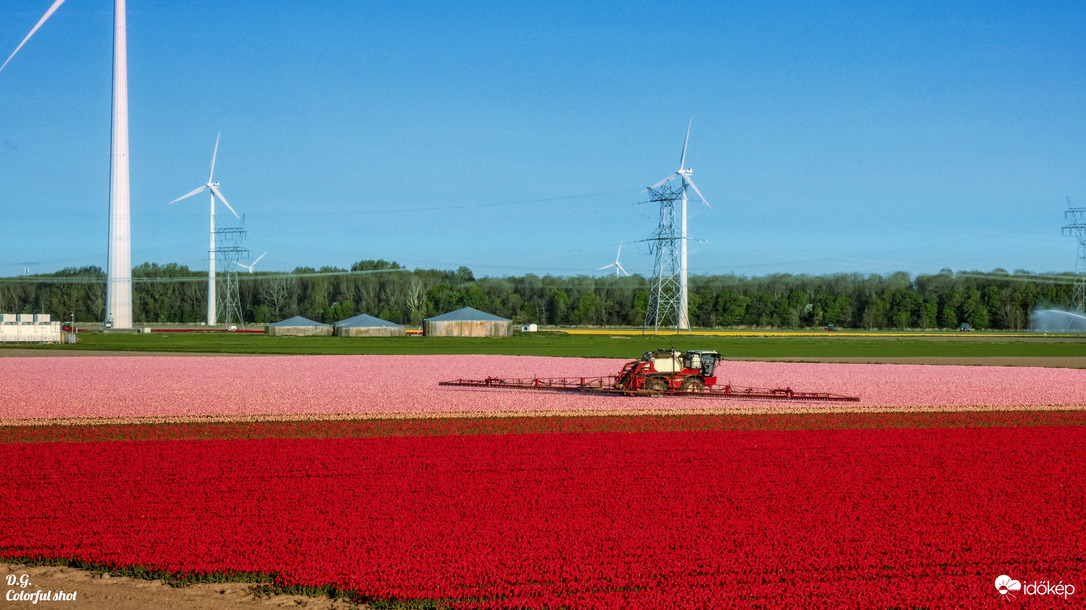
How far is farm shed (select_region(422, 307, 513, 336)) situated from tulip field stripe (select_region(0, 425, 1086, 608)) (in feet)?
311

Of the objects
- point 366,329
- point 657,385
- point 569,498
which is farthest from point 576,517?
point 366,329

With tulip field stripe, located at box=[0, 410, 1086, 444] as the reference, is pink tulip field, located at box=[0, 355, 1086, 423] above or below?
above

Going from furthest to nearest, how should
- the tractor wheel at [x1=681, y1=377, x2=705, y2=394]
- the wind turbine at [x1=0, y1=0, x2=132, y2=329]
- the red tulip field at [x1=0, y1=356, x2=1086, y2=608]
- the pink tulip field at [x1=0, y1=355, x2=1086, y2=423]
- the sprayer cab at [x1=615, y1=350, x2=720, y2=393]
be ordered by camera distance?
the wind turbine at [x1=0, y1=0, x2=132, y2=329] → the sprayer cab at [x1=615, y1=350, x2=720, y2=393] → the tractor wheel at [x1=681, y1=377, x2=705, y2=394] → the pink tulip field at [x1=0, y1=355, x2=1086, y2=423] → the red tulip field at [x1=0, y1=356, x2=1086, y2=608]

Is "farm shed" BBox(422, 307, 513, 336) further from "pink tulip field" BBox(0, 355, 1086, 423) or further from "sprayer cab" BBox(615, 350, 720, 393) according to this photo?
"sprayer cab" BBox(615, 350, 720, 393)

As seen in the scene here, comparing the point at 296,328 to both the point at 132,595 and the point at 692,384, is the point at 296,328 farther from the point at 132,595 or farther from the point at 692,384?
the point at 132,595

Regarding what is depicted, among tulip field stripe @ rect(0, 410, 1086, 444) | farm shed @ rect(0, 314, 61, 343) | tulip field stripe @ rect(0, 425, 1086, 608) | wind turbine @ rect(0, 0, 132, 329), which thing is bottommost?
tulip field stripe @ rect(0, 425, 1086, 608)

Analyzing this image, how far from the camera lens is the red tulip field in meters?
11.4

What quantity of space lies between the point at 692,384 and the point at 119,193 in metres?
87.8

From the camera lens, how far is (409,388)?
123 ft

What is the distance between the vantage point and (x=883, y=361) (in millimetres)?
59312

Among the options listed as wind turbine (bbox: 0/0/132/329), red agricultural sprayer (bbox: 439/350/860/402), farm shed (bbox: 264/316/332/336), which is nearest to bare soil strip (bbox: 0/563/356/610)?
red agricultural sprayer (bbox: 439/350/860/402)

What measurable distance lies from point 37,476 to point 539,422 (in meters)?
13.2

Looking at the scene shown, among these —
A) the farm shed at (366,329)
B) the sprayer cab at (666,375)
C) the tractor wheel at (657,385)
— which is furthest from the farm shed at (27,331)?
the tractor wheel at (657,385)

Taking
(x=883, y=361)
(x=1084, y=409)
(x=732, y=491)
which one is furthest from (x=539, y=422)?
(x=883, y=361)
